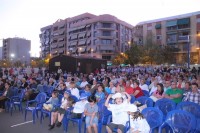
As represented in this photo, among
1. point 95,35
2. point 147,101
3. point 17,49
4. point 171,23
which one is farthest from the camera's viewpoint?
point 17,49

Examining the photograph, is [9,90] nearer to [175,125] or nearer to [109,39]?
[175,125]

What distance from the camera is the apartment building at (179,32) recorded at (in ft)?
169

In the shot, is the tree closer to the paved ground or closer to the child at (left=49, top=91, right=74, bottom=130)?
the paved ground

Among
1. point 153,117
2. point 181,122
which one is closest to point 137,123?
point 153,117

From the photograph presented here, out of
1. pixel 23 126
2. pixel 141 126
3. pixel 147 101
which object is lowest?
pixel 23 126

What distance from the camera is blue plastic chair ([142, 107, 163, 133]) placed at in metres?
5.28

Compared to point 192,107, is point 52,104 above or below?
below

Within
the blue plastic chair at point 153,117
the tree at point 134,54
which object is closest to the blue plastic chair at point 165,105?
the blue plastic chair at point 153,117

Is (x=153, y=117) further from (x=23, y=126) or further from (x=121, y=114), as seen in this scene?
(x=23, y=126)

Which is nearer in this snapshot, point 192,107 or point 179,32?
point 192,107

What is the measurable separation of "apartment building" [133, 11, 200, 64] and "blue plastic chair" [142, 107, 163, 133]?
46889mm

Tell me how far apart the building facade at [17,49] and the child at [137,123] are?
11619 cm

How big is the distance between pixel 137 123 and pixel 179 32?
178 ft

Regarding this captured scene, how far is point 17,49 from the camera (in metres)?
118
